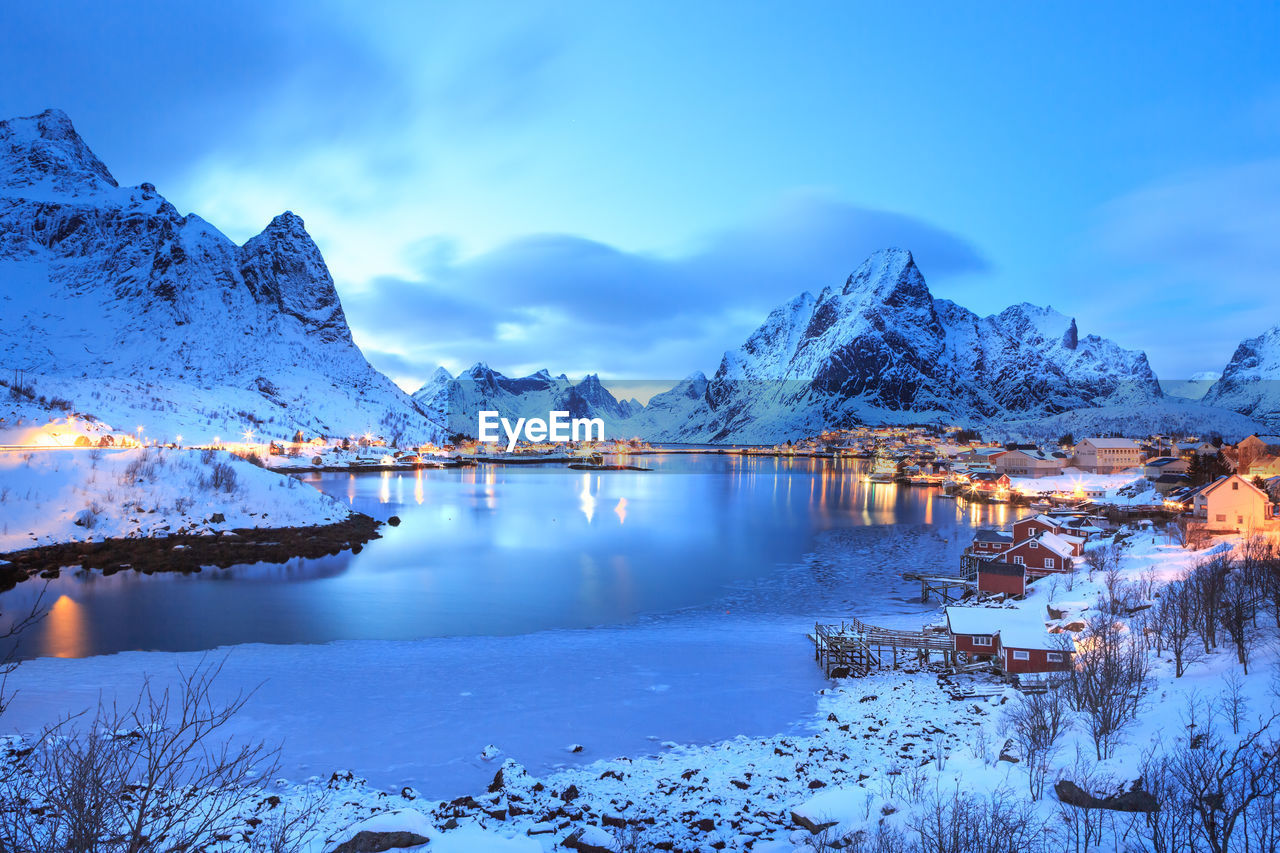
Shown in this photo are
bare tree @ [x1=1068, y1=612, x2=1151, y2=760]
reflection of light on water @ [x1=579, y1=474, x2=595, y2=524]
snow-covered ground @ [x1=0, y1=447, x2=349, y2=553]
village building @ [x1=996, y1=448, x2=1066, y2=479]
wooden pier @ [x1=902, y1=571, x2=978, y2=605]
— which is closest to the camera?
bare tree @ [x1=1068, y1=612, x2=1151, y2=760]

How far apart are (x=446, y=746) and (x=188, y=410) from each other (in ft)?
276

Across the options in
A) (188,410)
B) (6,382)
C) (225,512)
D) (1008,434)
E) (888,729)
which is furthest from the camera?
(1008,434)

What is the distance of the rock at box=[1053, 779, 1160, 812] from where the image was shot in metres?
7.96

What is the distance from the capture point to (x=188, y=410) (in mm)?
81125

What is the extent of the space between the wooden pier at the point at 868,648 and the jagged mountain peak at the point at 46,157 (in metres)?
183

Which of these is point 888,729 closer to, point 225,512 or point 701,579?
point 701,579

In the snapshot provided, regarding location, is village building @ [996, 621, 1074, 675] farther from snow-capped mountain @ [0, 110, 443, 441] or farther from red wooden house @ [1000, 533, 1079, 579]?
snow-capped mountain @ [0, 110, 443, 441]

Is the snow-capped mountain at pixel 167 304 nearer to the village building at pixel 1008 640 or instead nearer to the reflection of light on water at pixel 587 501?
the reflection of light on water at pixel 587 501

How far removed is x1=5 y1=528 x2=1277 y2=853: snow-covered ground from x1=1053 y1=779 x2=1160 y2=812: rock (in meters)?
0.36

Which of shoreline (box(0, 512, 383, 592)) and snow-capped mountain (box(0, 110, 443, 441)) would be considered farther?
snow-capped mountain (box(0, 110, 443, 441))

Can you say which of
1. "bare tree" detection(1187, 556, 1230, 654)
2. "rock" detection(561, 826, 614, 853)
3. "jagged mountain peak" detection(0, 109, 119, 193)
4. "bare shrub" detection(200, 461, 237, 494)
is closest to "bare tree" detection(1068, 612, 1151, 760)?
"bare tree" detection(1187, 556, 1230, 654)

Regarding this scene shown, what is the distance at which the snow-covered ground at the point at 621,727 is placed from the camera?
33.3 feet

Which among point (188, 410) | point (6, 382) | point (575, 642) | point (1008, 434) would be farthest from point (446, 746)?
point (1008, 434)

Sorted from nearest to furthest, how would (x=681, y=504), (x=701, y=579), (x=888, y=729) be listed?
(x=888, y=729) < (x=701, y=579) < (x=681, y=504)
